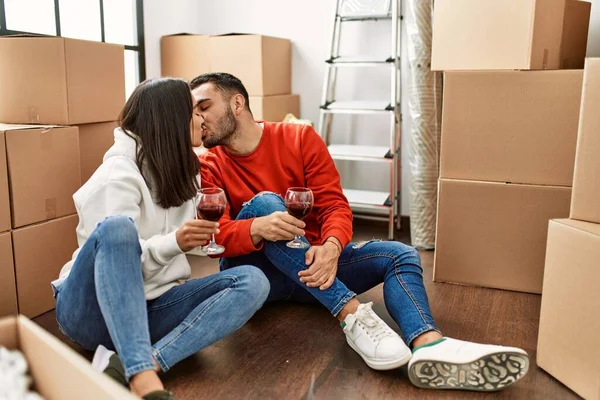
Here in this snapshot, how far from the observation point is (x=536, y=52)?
243 centimetres

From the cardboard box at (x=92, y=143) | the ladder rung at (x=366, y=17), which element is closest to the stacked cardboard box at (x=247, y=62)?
the ladder rung at (x=366, y=17)

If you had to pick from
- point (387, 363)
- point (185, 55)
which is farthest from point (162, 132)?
point (185, 55)

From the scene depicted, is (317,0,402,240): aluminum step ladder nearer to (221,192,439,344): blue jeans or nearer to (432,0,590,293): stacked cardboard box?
(432,0,590,293): stacked cardboard box

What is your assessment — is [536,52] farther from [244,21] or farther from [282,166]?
[244,21]

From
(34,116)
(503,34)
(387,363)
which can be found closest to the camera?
(387,363)

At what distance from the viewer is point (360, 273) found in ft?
6.93

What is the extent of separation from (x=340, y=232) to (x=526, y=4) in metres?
1.19

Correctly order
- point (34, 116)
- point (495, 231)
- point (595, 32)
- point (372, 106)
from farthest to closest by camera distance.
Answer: point (372, 106), point (595, 32), point (495, 231), point (34, 116)

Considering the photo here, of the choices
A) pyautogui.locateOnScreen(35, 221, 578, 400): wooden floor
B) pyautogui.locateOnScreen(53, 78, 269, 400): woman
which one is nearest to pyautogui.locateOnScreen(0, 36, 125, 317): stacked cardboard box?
pyautogui.locateOnScreen(35, 221, 578, 400): wooden floor

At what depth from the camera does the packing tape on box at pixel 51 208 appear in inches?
88.5

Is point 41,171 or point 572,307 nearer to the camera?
point 572,307

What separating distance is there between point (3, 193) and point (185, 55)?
186 centimetres

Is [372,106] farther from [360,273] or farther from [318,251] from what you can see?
[318,251]

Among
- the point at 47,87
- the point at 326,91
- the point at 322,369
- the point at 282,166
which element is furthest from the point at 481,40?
the point at 47,87
